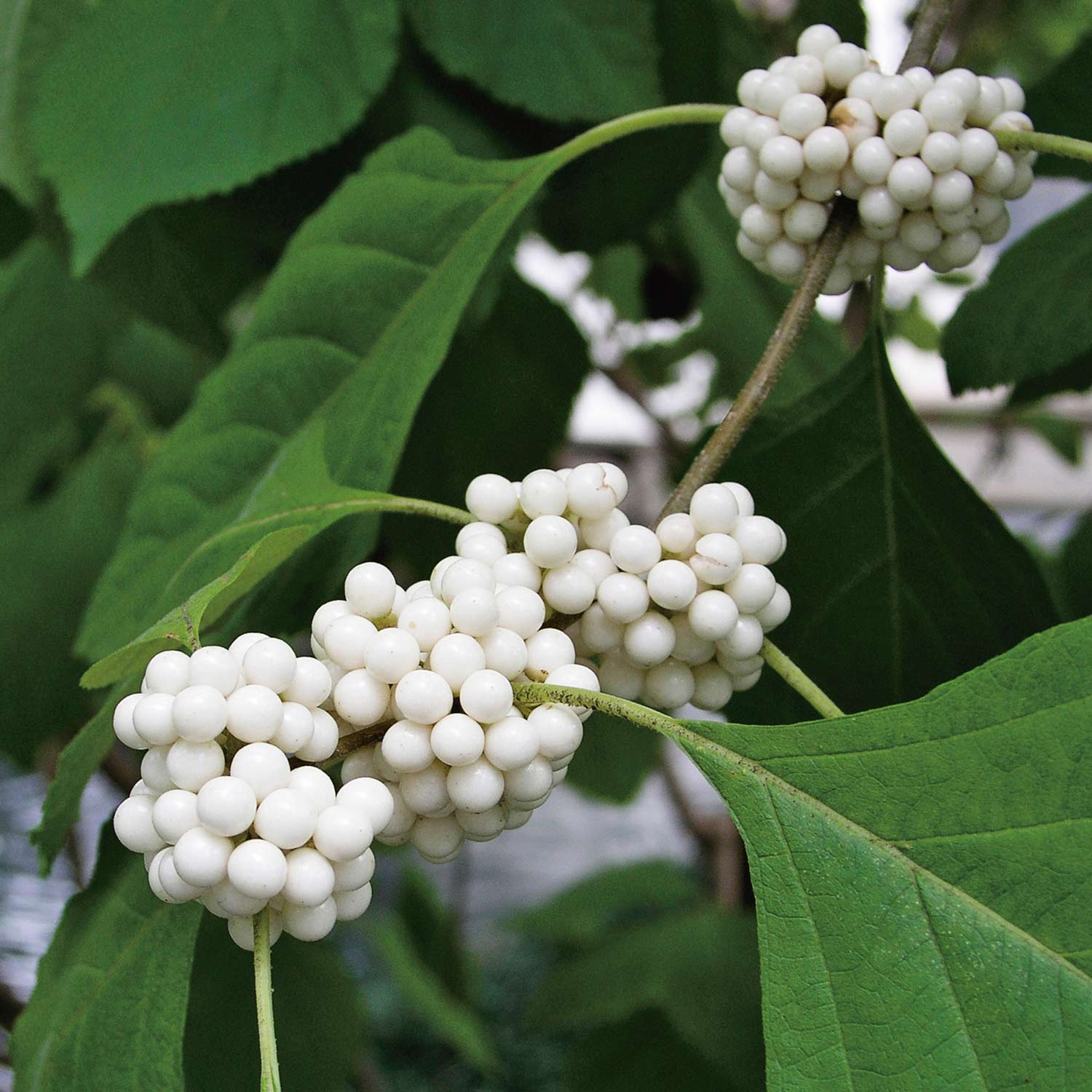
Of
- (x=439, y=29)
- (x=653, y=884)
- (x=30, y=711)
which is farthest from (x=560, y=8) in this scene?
(x=653, y=884)

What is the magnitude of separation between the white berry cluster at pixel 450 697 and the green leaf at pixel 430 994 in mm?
807

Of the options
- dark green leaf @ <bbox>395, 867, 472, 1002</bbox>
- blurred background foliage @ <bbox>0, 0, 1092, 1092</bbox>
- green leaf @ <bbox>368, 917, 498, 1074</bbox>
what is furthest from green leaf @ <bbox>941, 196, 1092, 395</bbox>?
dark green leaf @ <bbox>395, 867, 472, 1002</bbox>

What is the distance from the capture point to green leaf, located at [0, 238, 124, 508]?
0.63 m

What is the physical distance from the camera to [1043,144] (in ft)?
0.93

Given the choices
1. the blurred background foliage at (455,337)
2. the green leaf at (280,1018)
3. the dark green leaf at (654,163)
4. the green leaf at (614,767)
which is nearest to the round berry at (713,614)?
the blurred background foliage at (455,337)

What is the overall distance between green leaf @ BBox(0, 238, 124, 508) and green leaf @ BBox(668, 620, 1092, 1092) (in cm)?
A: 55

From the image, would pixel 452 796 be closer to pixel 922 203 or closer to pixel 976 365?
pixel 922 203

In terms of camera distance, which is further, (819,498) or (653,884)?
(653,884)

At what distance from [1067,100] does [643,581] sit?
0.98 feet

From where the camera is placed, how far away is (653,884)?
123cm

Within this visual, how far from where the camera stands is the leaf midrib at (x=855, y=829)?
0.67 ft

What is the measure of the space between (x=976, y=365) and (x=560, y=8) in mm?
209

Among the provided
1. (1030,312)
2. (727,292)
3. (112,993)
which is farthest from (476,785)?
(727,292)

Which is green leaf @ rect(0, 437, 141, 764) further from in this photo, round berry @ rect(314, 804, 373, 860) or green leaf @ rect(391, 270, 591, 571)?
round berry @ rect(314, 804, 373, 860)
